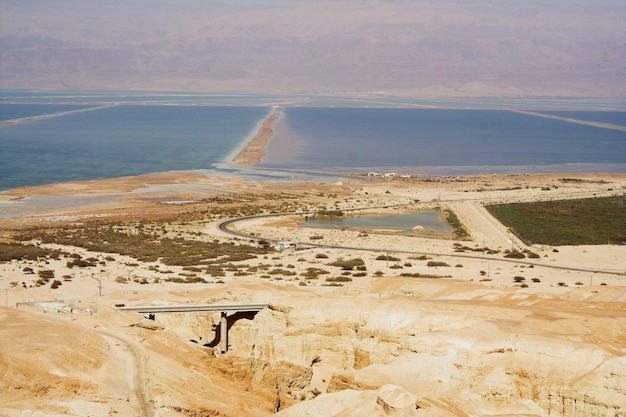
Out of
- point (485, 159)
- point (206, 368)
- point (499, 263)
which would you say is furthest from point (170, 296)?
point (485, 159)

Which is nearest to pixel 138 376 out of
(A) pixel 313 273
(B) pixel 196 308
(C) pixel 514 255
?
(B) pixel 196 308

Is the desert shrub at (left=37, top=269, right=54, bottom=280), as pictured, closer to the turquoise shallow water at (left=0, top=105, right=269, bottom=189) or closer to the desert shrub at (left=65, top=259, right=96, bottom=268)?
the desert shrub at (left=65, top=259, right=96, bottom=268)

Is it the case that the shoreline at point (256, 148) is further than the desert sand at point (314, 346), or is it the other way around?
the shoreline at point (256, 148)

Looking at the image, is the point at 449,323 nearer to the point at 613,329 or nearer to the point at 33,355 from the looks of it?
the point at 613,329

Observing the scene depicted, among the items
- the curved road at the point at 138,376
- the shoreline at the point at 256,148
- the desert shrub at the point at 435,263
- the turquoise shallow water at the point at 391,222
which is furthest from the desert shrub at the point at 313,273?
the shoreline at the point at 256,148

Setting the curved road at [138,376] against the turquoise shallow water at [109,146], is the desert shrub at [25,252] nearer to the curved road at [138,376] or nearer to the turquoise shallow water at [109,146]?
the curved road at [138,376]

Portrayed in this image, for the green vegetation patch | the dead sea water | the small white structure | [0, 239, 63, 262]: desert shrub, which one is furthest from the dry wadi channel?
the dead sea water

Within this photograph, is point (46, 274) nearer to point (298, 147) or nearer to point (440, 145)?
point (298, 147)

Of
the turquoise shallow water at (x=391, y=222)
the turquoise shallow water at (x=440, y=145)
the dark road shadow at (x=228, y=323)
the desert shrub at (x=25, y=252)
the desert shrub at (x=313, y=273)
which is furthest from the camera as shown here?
the turquoise shallow water at (x=440, y=145)
